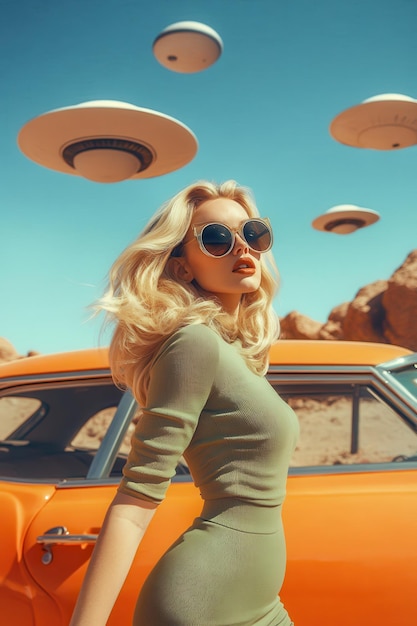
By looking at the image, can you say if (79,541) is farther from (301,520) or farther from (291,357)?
(291,357)

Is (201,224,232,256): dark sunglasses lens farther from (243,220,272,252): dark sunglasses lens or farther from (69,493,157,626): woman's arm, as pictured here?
(69,493,157,626): woman's arm

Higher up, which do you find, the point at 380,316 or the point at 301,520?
the point at 380,316

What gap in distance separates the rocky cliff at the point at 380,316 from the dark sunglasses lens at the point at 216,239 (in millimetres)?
14599

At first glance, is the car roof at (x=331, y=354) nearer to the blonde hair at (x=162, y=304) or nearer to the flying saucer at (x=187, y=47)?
the blonde hair at (x=162, y=304)

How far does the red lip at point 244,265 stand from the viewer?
153 centimetres

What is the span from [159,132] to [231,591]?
540 inches

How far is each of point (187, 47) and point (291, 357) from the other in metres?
17.6

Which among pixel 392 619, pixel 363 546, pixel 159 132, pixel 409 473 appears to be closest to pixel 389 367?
pixel 409 473

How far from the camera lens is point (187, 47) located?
60.5 ft

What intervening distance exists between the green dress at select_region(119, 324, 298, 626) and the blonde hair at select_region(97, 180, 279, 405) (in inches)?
3.9

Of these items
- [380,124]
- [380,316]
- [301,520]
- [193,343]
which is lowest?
[301,520]

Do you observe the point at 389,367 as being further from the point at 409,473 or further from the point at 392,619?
the point at 392,619

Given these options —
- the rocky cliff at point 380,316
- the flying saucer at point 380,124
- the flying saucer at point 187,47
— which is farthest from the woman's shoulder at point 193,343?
the flying saucer at point 187,47

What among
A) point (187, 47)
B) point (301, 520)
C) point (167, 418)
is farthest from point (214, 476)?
point (187, 47)
